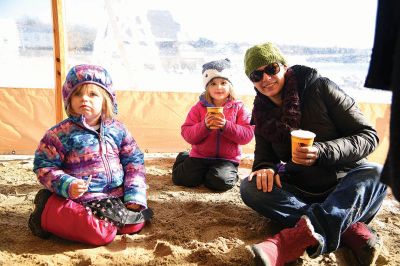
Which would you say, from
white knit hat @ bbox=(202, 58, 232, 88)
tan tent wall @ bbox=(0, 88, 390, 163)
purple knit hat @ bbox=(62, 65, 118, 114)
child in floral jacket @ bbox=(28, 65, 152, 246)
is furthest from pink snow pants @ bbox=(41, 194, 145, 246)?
tan tent wall @ bbox=(0, 88, 390, 163)

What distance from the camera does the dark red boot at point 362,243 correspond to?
4.72 ft

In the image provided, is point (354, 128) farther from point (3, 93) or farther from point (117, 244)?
point (3, 93)

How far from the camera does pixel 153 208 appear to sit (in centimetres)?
205

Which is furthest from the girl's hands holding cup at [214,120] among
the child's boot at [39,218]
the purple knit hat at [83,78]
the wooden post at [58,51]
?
the wooden post at [58,51]

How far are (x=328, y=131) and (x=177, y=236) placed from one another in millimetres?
840

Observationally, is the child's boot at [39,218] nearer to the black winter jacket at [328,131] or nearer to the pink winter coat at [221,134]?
the pink winter coat at [221,134]

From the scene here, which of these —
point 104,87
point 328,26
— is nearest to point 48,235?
point 104,87

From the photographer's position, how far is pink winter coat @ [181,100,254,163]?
2.32 m

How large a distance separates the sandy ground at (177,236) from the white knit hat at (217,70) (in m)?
0.73

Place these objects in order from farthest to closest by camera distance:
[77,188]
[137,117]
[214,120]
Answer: [137,117] < [214,120] < [77,188]

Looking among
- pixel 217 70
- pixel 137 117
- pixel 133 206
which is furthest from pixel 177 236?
pixel 137 117

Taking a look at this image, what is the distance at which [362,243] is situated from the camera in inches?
57.7

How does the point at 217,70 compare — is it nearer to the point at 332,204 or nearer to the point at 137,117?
the point at 137,117

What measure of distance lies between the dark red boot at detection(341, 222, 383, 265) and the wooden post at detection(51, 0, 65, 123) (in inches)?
85.0
